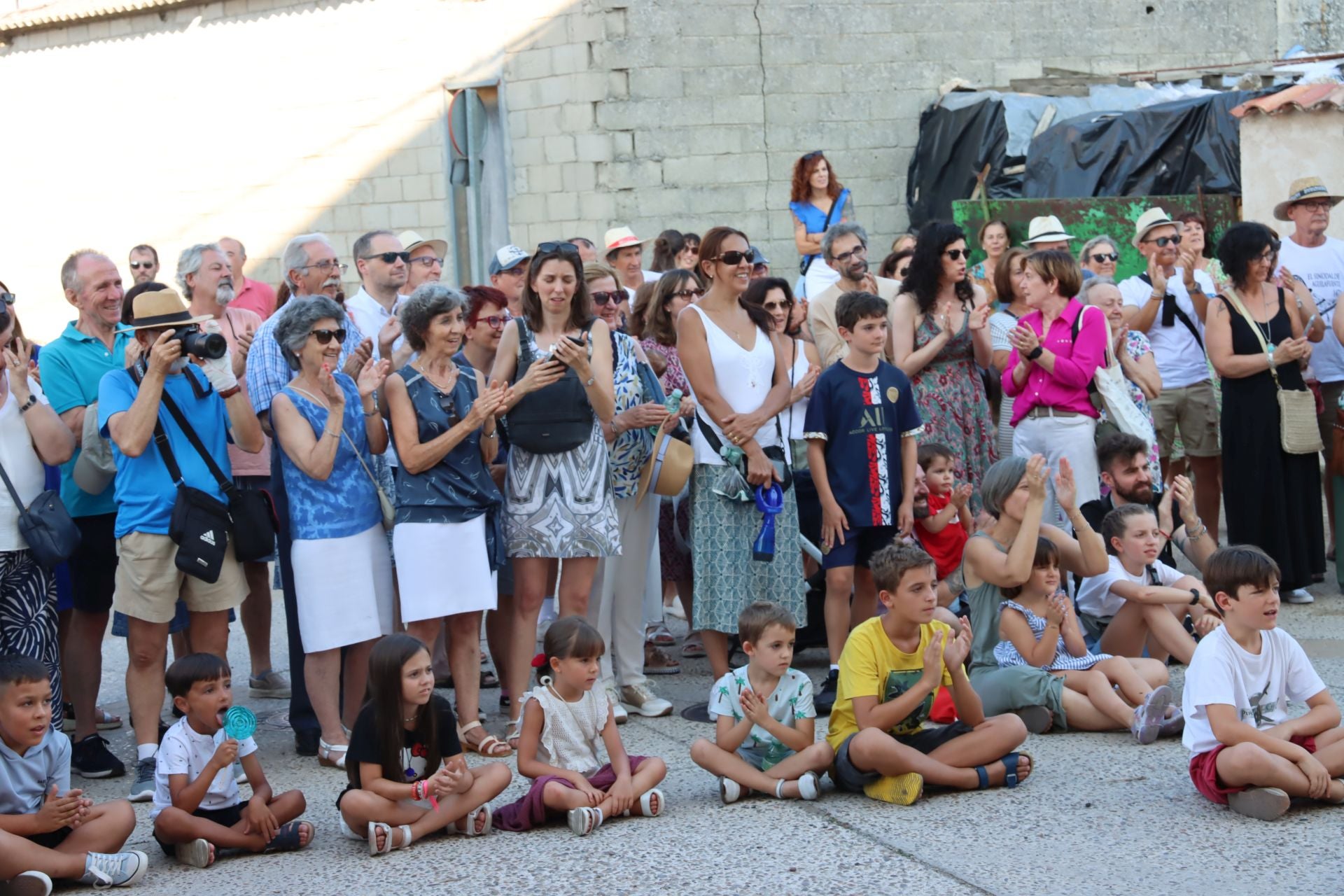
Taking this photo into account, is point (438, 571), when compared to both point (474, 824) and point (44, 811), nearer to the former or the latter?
point (474, 824)

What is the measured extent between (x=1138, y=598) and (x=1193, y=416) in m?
2.78

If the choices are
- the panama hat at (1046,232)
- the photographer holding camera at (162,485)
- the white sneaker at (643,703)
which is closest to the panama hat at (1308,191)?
the panama hat at (1046,232)

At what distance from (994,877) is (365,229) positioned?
1150 centimetres

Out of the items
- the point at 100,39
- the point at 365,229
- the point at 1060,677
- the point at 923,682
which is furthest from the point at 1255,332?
the point at 100,39

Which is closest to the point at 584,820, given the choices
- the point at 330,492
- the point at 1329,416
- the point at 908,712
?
the point at 908,712

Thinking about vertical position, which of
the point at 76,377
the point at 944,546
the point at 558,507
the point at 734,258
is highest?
the point at 734,258

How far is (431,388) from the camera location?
6000mm

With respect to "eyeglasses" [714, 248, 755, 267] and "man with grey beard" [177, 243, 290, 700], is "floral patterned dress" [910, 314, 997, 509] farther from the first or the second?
"man with grey beard" [177, 243, 290, 700]

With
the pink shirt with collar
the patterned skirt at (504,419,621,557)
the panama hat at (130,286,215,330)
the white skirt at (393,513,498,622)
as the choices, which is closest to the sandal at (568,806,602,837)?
the white skirt at (393,513,498,622)

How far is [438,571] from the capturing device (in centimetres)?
587

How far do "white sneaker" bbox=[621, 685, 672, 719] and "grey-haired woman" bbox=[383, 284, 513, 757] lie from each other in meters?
0.79

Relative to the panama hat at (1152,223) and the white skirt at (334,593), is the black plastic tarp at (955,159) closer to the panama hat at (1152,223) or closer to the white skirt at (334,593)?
the panama hat at (1152,223)

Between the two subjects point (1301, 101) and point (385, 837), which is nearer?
point (385, 837)

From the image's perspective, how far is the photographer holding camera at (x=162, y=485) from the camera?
5543 millimetres
